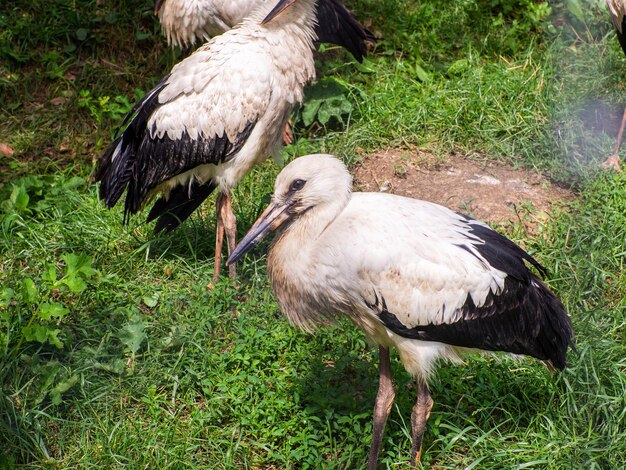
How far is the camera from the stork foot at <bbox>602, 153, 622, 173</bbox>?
5.42 meters

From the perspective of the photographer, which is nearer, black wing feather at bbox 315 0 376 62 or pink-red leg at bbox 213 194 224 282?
pink-red leg at bbox 213 194 224 282

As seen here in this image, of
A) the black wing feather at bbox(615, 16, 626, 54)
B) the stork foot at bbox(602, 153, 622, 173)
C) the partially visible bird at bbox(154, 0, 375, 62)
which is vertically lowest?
the stork foot at bbox(602, 153, 622, 173)

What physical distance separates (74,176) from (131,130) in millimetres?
1103

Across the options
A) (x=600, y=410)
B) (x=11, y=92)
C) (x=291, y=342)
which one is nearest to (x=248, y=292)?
(x=291, y=342)

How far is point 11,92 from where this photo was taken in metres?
6.52

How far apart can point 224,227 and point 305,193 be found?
1.53m

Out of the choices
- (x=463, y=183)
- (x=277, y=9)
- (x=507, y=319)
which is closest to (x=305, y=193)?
(x=507, y=319)

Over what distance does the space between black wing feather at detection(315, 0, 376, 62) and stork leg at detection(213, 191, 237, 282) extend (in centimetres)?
168

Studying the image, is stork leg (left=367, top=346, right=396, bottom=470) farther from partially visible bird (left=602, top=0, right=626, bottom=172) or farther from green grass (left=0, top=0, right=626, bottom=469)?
partially visible bird (left=602, top=0, right=626, bottom=172)

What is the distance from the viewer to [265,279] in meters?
4.92

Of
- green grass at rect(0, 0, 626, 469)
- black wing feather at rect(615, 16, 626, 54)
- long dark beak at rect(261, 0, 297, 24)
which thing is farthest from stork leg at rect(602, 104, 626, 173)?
long dark beak at rect(261, 0, 297, 24)

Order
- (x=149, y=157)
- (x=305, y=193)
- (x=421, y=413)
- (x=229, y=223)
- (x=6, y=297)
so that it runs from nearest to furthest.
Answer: (x=305, y=193) < (x=421, y=413) < (x=6, y=297) < (x=149, y=157) < (x=229, y=223)

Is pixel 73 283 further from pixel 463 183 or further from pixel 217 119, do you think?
pixel 463 183

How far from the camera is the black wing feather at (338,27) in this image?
237 inches
